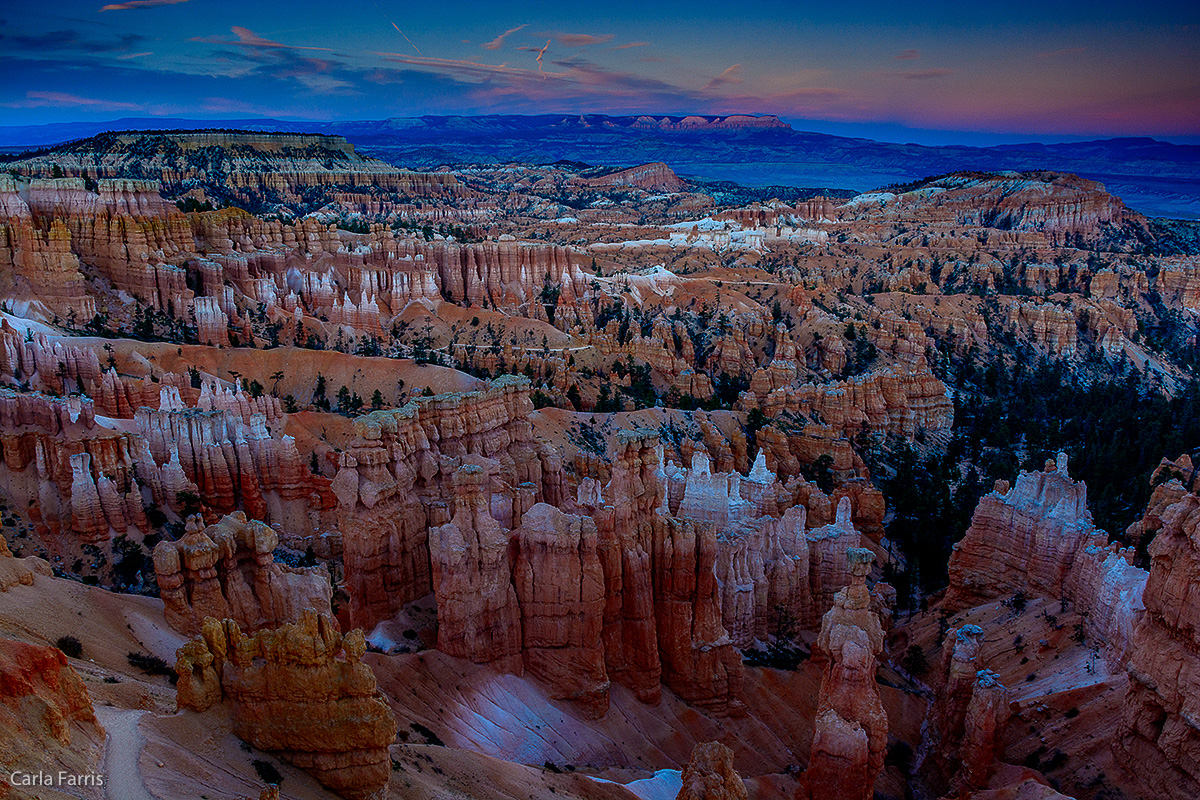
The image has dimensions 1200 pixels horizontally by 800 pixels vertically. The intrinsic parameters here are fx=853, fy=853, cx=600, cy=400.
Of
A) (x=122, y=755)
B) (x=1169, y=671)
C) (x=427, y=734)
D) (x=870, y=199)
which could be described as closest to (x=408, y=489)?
(x=427, y=734)

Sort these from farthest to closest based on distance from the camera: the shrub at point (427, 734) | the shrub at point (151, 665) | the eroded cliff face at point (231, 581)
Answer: the shrub at point (427, 734) < the eroded cliff face at point (231, 581) < the shrub at point (151, 665)

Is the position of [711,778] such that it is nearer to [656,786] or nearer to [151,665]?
[656,786]

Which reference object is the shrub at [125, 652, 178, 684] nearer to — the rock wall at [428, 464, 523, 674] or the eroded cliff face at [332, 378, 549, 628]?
the rock wall at [428, 464, 523, 674]

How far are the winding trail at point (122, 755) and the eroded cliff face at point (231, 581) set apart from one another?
684cm

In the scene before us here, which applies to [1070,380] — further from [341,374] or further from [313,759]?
[313,759]

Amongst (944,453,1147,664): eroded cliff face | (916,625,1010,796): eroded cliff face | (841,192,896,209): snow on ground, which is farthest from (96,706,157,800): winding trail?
(841,192,896,209): snow on ground

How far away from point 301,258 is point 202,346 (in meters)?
22.7

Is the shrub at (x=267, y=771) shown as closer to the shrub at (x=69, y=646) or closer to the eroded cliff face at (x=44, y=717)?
the eroded cliff face at (x=44, y=717)

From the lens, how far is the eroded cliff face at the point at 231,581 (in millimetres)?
Answer: 20000

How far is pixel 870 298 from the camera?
93.2 meters

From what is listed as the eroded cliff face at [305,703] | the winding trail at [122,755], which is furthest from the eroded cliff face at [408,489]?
the winding trail at [122,755]

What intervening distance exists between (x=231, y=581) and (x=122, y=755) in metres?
9.44

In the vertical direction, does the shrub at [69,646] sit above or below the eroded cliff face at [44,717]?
below

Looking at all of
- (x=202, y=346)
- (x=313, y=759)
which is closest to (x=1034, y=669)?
(x=313, y=759)
